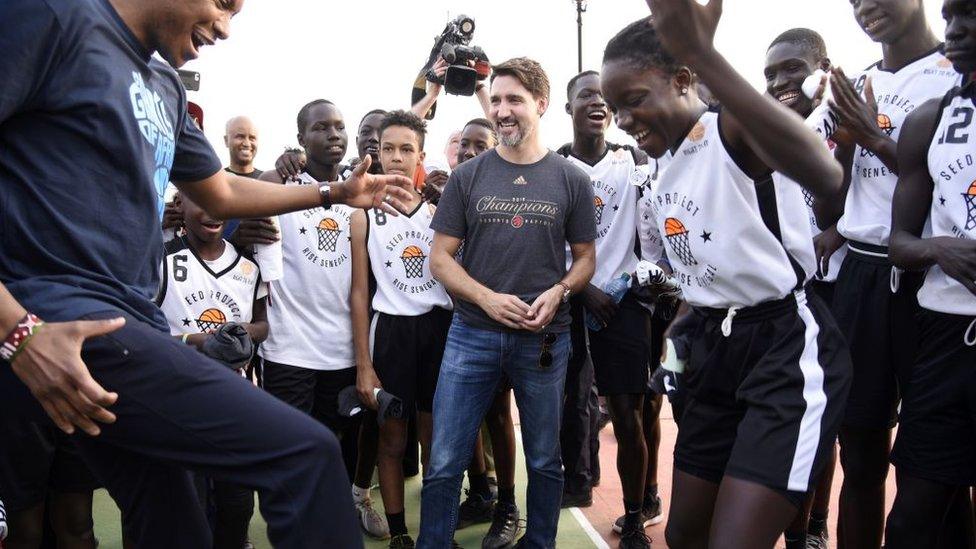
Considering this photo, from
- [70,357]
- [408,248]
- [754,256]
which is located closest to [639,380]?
[408,248]

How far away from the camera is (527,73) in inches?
162

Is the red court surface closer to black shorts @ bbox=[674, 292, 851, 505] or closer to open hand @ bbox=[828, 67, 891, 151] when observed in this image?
black shorts @ bbox=[674, 292, 851, 505]

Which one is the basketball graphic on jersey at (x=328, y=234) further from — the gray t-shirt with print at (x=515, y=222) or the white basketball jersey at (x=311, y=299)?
the gray t-shirt with print at (x=515, y=222)

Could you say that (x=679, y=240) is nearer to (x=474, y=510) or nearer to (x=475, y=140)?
(x=474, y=510)

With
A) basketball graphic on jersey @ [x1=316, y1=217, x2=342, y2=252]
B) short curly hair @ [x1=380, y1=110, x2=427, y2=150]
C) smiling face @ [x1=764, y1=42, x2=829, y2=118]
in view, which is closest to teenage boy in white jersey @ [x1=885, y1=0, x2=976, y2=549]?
smiling face @ [x1=764, y1=42, x2=829, y2=118]

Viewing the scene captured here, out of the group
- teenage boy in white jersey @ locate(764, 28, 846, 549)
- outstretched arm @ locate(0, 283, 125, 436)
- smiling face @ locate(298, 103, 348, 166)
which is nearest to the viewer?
outstretched arm @ locate(0, 283, 125, 436)

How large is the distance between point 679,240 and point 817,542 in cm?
208

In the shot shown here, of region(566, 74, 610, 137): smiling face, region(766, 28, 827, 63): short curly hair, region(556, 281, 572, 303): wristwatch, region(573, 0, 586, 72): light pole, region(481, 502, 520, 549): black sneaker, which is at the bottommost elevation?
region(481, 502, 520, 549): black sneaker

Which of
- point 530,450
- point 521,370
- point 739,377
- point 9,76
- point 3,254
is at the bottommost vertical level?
point 530,450

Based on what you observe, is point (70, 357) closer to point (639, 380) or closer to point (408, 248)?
point (408, 248)

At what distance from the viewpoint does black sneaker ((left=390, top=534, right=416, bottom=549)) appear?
406cm

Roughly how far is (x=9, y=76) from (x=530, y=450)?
2.73 meters

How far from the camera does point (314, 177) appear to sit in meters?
4.77

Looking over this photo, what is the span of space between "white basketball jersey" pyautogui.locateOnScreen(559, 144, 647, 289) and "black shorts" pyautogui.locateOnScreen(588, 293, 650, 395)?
22 centimetres
